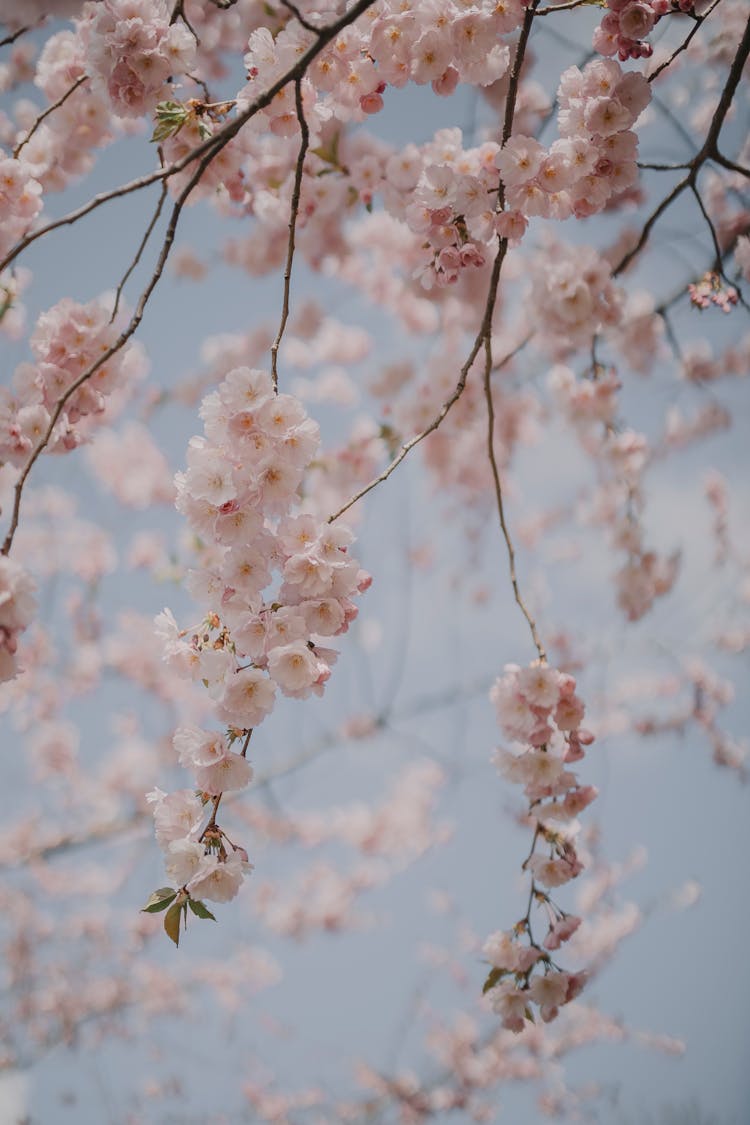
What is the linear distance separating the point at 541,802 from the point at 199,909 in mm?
858

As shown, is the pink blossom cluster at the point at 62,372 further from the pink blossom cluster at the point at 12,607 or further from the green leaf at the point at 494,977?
the green leaf at the point at 494,977

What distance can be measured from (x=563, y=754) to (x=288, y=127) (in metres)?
1.78

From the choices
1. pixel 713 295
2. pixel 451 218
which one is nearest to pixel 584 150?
pixel 451 218

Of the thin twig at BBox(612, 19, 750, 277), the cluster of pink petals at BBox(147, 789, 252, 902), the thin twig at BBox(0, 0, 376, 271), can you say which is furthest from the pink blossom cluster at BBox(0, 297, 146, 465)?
the thin twig at BBox(612, 19, 750, 277)

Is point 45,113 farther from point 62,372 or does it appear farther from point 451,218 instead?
point 451,218

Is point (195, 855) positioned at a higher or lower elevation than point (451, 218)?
lower

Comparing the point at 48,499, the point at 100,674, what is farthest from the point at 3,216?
the point at 48,499

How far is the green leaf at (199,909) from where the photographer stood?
1276mm

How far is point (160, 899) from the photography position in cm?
129

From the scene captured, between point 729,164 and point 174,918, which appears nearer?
point 174,918

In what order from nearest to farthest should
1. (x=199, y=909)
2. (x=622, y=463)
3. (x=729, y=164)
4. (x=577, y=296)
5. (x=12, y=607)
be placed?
(x=12, y=607)
(x=199, y=909)
(x=729, y=164)
(x=577, y=296)
(x=622, y=463)

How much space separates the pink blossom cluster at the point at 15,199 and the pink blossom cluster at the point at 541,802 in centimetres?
179

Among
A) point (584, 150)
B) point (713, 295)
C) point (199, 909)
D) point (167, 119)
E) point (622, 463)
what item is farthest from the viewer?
Answer: point (622, 463)

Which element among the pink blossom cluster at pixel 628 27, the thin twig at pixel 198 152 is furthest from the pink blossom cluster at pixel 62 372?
the pink blossom cluster at pixel 628 27
